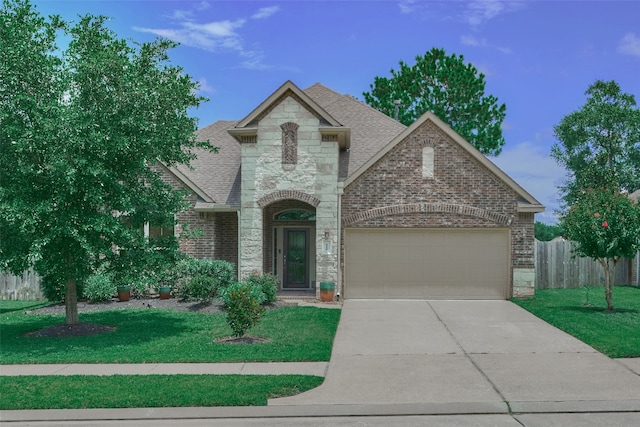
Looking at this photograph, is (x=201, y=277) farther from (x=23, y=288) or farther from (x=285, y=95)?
(x=23, y=288)

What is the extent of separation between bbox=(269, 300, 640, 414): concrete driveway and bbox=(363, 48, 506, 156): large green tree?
2546 cm

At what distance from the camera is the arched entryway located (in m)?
21.6

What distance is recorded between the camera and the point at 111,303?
1894 cm

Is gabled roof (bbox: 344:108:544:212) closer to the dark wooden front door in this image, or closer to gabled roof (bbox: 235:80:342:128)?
gabled roof (bbox: 235:80:342:128)

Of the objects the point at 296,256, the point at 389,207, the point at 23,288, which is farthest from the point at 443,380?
the point at 23,288

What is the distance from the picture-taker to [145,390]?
8.82 meters

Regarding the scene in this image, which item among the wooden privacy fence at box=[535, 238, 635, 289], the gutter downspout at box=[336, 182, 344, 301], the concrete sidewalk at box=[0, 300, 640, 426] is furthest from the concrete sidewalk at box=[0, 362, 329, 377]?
the wooden privacy fence at box=[535, 238, 635, 289]

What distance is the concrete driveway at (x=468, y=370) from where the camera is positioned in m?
8.48

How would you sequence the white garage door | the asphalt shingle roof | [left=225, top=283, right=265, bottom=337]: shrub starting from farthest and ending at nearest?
1. the asphalt shingle roof
2. the white garage door
3. [left=225, top=283, right=265, bottom=337]: shrub

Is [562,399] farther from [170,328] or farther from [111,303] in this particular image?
[111,303]

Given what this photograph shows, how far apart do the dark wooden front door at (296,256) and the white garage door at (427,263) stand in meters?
2.18

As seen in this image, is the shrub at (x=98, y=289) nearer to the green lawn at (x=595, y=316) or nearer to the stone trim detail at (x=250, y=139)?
the stone trim detail at (x=250, y=139)

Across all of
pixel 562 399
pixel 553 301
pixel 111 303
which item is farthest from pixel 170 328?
pixel 553 301

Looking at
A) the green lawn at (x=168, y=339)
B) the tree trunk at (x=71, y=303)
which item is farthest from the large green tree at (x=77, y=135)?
the green lawn at (x=168, y=339)
